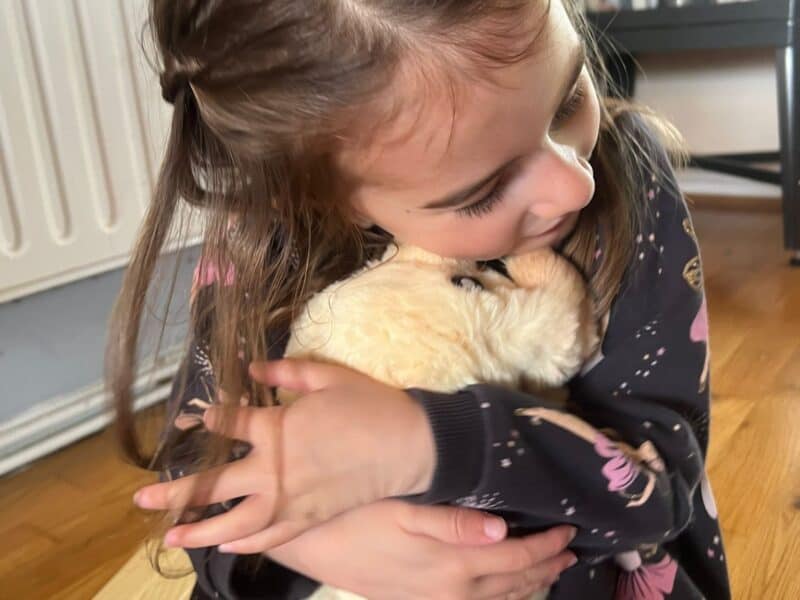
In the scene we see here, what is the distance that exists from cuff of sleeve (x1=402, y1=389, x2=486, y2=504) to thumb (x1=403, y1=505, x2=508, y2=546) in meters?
0.03

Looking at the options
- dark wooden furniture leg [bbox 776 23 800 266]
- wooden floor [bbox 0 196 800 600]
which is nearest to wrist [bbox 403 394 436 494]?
wooden floor [bbox 0 196 800 600]

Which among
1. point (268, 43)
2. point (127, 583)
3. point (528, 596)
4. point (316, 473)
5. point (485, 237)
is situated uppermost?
point (268, 43)

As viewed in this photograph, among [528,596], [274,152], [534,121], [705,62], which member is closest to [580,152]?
[534,121]

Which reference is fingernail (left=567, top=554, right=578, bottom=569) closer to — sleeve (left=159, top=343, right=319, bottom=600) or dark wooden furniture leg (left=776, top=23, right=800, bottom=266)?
sleeve (left=159, top=343, right=319, bottom=600)

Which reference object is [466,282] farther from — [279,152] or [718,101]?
[718,101]

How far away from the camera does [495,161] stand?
1.65 ft

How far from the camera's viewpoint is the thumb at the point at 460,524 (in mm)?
539

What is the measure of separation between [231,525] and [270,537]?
3cm

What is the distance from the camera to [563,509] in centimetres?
54

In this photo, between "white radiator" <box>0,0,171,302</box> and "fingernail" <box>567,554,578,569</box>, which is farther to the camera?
"white radiator" <box>0,0,171,302</box>

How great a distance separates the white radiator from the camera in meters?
1.02

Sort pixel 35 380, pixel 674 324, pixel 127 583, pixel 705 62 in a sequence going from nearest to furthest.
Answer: pixel 674 324 < pixel 127 583 < pixel 35 380 < pixel 705 62

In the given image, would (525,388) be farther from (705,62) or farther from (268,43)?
(705,62)

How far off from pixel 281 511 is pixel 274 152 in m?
0.23
